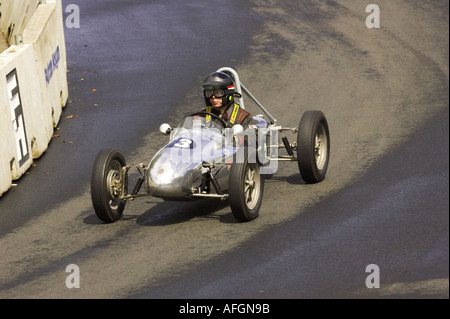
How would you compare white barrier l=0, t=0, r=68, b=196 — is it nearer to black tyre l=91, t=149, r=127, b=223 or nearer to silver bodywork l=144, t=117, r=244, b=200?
black tyre l=91, t=149, r=127, b=223

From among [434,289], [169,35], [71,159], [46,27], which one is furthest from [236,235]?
[169,35]

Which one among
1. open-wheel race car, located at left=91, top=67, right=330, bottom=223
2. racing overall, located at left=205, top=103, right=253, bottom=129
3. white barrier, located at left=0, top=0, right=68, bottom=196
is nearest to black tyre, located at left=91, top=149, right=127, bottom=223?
open-wheel race car, located at left=91, top=67, right=330, bottom=223

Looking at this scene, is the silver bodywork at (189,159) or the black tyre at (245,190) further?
the silver bodywork at (189,159)

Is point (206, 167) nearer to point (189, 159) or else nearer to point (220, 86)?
point (189, 159)

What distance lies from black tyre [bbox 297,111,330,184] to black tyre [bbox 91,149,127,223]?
2445 mm

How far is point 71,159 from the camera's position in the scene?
15266 millimetres

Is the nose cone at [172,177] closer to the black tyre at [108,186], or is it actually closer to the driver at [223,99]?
the black tyre at [108,186]

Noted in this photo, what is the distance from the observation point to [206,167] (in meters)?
11.7

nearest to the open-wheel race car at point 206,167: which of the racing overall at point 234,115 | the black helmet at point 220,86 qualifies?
the racing overall at point 234,115

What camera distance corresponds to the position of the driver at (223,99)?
12609 millimetres

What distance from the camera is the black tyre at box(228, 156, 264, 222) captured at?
1119 centimetres

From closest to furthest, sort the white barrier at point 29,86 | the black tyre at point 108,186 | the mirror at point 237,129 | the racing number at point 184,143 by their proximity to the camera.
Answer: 1. the black tyre at point 108,186
2. the racing number at point 184,143
3. the mirror at point 237,129
4. the white barrier at point 29,86

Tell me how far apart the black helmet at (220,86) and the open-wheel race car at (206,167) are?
0.32 m
